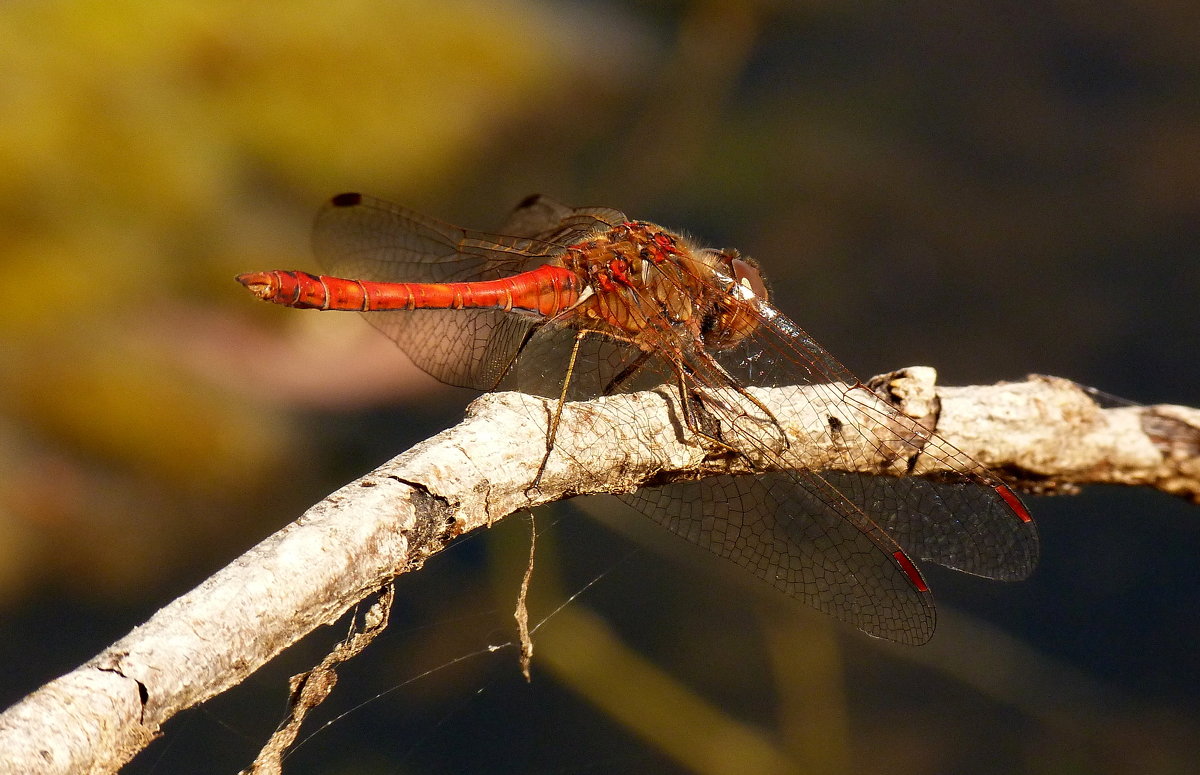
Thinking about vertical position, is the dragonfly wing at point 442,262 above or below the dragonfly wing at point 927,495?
above

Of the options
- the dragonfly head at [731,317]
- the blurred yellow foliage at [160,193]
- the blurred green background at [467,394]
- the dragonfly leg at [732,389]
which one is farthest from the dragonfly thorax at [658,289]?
the blurred yellow foliage at [160,193]

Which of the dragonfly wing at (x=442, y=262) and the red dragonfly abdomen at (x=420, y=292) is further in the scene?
the dragonfly wing at (x=442, y=262)

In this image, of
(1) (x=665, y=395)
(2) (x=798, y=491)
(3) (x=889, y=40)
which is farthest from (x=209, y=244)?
(3) (x=889, y=40)

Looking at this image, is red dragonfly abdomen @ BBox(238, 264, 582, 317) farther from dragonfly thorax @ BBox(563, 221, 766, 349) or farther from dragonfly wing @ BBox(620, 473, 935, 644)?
dragonfly wing @ BBox(620, 473, 935, 644)

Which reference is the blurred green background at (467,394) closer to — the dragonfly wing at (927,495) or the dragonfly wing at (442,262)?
the dragonfly wing at (442,262)

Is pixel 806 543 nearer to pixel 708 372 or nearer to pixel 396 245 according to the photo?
pixel 708 372

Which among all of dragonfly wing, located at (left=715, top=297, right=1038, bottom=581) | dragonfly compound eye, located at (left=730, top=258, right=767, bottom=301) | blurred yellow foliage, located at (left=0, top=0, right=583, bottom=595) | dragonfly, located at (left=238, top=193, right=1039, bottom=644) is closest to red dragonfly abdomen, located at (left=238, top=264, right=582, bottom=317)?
dragonfly, located at (left=238, top=193, right=1039, bottom=644)

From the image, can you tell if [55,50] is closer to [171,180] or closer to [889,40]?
[171,180]
